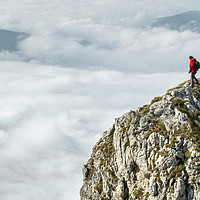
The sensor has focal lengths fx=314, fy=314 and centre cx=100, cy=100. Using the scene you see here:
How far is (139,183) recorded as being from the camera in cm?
4550

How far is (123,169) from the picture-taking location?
162 ft

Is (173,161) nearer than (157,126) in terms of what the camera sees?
Yes

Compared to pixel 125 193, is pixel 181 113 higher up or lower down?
higher up

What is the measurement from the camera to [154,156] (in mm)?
44219

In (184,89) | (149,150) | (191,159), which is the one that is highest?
(184,89)

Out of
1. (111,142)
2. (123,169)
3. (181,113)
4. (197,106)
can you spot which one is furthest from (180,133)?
(111,142)

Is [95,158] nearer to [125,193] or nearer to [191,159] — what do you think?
[125,193]

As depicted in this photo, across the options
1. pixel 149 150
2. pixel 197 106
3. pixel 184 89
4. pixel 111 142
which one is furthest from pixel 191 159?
pixel 111 142

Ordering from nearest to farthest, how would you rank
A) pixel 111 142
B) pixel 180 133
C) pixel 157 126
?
pixel 180 133, pixel 157 126, pixel 111 142

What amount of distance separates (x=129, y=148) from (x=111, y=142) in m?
9.28

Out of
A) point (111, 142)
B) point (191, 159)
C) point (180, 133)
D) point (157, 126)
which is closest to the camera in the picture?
point (191, 159)

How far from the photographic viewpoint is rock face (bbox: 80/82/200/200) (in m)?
40.5

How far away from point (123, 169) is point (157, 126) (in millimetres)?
8799

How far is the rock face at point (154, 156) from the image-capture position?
40.5 metres
